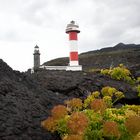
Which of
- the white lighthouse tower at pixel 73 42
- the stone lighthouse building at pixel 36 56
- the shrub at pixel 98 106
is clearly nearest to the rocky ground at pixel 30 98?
the shrub at pixel 98 106

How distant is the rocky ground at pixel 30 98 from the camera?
26.6 ft

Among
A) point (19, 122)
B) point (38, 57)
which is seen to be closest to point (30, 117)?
point (19, 122)

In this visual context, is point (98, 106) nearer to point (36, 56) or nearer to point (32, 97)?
point (32, 97)

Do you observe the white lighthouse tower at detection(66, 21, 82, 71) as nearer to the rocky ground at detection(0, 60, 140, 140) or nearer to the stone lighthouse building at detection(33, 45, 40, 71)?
the stone lighthouse building at detection(33, 45, 40, 71)

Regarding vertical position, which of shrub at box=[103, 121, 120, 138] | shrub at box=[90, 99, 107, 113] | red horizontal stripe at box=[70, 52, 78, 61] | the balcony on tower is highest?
the balcony on tower

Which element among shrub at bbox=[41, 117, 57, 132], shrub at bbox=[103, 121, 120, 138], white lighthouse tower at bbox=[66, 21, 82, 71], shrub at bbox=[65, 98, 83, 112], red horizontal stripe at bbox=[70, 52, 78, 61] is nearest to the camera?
shrub at bbox=[103, 121, 120, 138]

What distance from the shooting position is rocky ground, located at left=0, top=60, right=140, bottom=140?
8.12 m

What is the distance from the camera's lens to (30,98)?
9109mm

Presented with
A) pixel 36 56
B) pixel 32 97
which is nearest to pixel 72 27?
pixel 36 56

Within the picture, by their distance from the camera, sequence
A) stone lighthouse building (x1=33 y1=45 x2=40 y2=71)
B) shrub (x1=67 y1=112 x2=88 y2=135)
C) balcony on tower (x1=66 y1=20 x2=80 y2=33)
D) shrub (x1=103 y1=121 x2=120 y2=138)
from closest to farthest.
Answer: shrub (x1=67 y1=112 x2=88 y2=135) → shrub (x1=103 y1=121 x2=120 y2=138) → balcony on tower (x1=66 y1=20 x2=80 y2=33) → stone lighthouse building (x1=33 y1=45 x2=40 y2=71)

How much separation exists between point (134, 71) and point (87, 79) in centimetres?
317

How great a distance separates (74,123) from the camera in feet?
24.3

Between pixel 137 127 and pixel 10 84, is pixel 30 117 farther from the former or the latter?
pixel 137 127

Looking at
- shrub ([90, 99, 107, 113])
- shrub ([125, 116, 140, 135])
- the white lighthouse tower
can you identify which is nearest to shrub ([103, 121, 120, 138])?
shrub ([125, 116, 140, 135])
